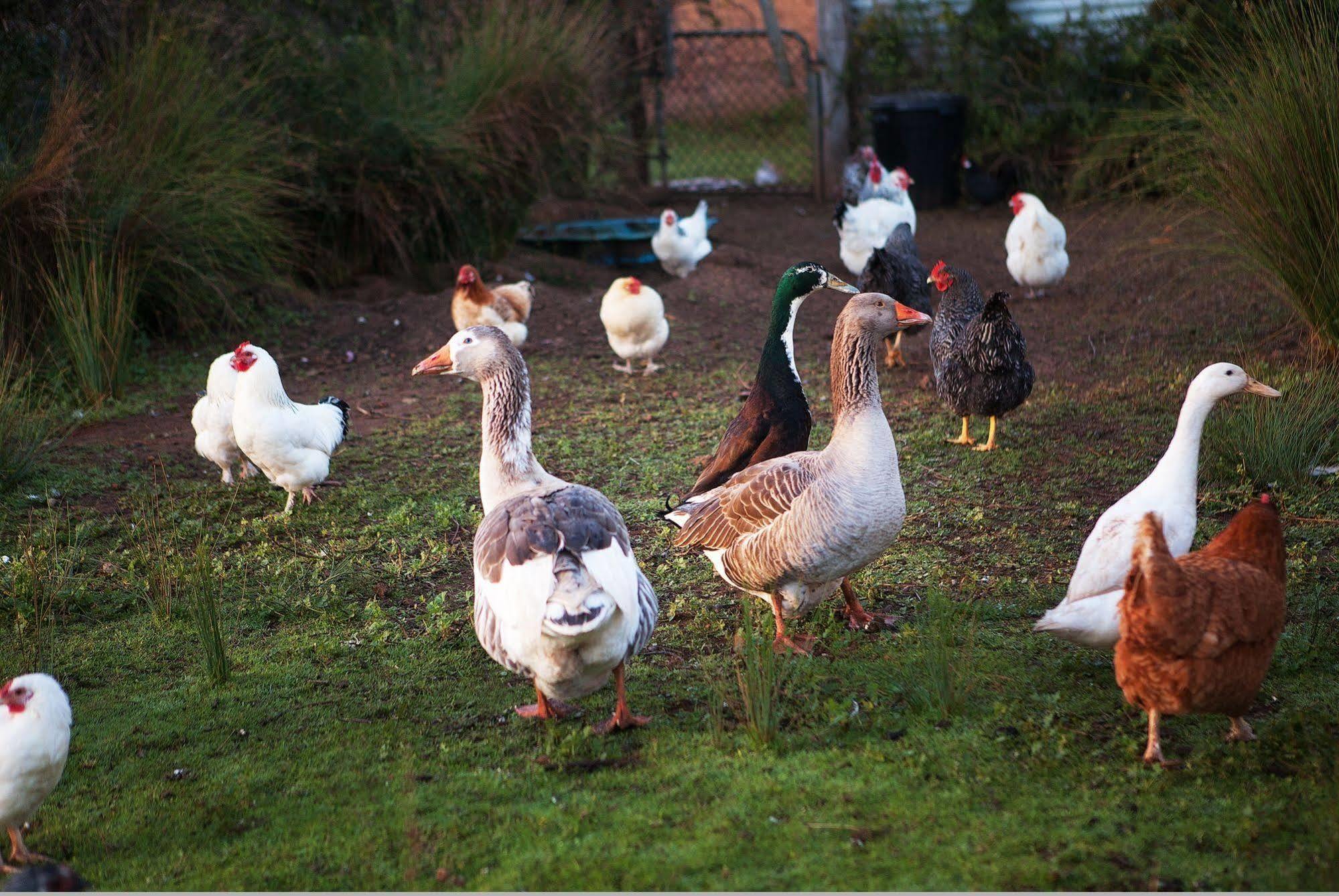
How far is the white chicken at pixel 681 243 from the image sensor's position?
1192 cm

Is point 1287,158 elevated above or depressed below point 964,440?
above

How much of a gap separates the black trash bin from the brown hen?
12938 mm

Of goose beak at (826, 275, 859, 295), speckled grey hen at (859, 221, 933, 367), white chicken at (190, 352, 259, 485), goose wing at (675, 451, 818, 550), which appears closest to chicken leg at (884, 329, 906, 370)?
speckled grey hen at (859, 221, 933, 367)

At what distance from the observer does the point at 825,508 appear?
4648mm

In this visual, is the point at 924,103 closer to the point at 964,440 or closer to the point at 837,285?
the point at 964,440

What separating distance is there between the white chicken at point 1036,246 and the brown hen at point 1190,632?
7253 mm

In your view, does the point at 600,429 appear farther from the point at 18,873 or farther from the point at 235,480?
the point at 18,873

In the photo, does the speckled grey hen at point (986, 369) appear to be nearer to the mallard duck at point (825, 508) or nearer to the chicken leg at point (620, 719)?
the mallard duck at point (825, 508)

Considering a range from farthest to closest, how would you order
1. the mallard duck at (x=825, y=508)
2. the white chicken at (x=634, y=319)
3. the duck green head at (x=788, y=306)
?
the white chicken at (x=634, y=319)
the duck green head at (x=788, y=306)
the mallard duck at (x=825, y=508)

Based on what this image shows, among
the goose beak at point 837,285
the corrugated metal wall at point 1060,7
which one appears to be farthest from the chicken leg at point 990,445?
the corrugated metal wall at point 1060,7

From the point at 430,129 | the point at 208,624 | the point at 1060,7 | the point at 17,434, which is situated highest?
the point at 1060,7

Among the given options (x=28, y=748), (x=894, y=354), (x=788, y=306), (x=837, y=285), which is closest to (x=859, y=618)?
(x=788, y=306)

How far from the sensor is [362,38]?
12227mm

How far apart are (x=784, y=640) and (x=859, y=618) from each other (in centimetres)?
41
